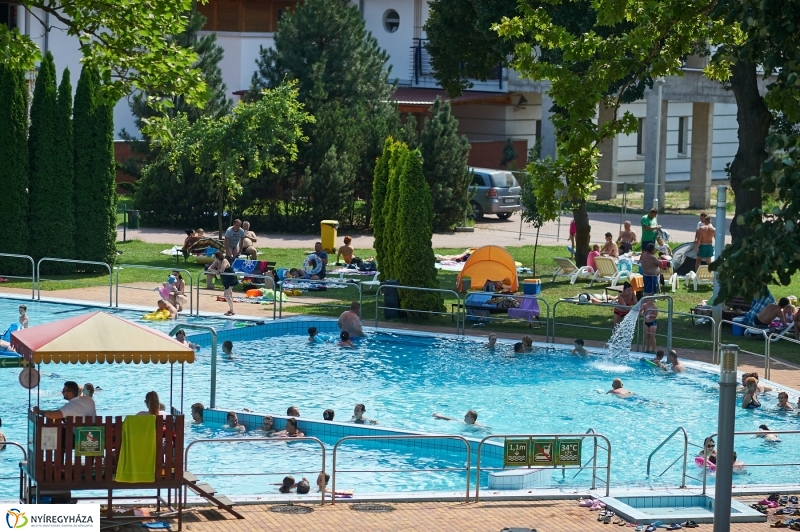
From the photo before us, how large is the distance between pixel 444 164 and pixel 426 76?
1440 centimetres

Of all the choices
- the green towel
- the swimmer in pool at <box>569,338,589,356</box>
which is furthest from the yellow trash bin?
the green towel

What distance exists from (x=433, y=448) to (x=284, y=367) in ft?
19.4

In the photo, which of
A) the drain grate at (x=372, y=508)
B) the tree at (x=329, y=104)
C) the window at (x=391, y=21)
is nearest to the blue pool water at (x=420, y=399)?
the drain grate at (x=372, y=508)

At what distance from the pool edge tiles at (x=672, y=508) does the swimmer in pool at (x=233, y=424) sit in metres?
6.21

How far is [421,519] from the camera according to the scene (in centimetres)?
1364

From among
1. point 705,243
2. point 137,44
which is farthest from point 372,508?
point 705,243

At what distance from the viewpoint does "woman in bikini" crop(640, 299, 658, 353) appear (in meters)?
23.9

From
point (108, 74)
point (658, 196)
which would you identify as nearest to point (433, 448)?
point (108, 74)

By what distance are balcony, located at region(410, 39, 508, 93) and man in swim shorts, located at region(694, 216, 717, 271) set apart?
817 inches

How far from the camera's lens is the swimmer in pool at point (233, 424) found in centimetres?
1858

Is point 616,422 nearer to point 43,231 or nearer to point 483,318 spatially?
point 483,318

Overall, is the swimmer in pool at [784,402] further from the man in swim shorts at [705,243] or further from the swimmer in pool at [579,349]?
the man in swim shorts at [705,243]

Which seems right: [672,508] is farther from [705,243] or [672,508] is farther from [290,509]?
[705,243]

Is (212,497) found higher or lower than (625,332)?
lower
